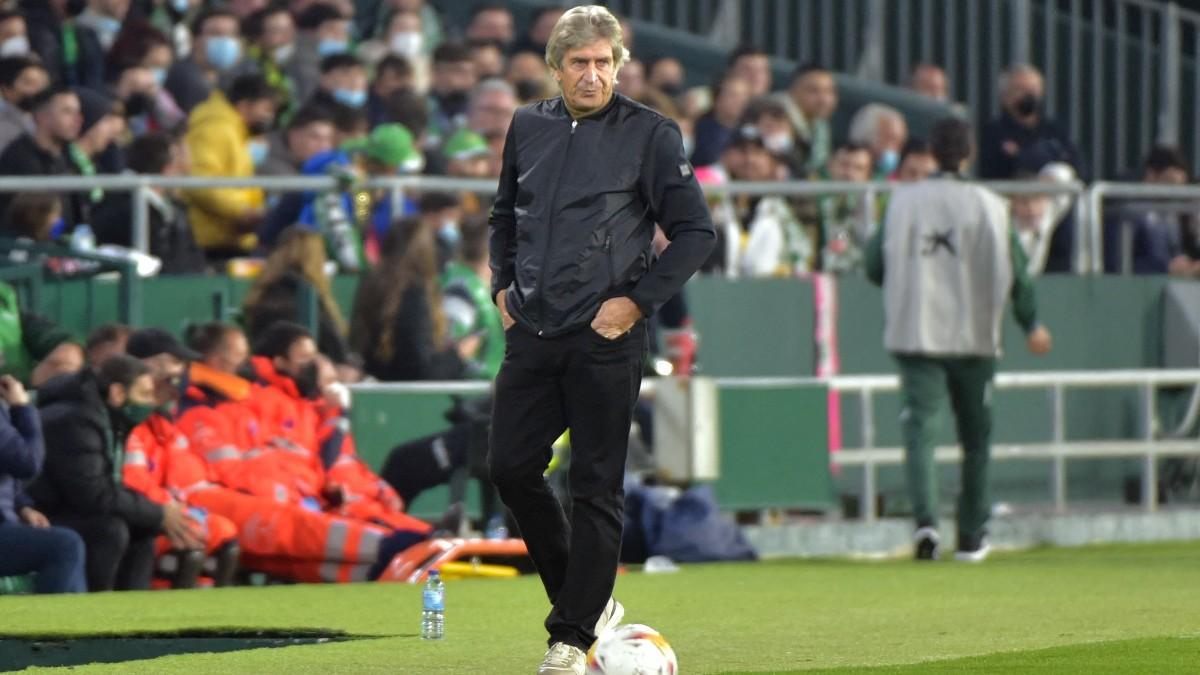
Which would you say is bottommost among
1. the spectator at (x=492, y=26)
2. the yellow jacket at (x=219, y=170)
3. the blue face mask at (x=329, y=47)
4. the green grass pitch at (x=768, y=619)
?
the green grass pitch at (x=768, y=619)

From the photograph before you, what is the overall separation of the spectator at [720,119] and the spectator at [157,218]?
14.7 ft

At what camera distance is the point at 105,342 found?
14.0 m

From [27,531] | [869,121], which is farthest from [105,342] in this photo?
[869,121]

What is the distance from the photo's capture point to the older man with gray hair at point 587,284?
8312 millimetres

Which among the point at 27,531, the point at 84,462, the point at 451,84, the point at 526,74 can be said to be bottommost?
the point at 27,531

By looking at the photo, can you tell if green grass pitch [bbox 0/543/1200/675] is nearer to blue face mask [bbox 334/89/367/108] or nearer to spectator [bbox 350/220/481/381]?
spectator [bbox 350/220/481/381]

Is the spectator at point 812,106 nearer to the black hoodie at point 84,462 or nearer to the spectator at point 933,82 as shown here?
the spectator at point 933,82

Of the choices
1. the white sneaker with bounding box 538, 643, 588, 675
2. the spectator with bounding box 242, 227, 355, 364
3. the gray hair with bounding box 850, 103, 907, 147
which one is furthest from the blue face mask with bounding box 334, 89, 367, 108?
the white sneaker with bounding box 538, 643, 588, 675

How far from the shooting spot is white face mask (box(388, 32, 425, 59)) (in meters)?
20.0

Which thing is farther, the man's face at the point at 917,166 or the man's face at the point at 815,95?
the man's face at the point at 815,95

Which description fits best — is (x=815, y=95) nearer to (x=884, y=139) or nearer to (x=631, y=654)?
(x=884, y=139)

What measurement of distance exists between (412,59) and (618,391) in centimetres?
1171

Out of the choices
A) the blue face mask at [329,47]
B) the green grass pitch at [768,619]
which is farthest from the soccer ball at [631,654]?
the blue face mask at [329,47]

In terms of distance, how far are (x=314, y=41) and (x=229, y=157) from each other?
2406 millimetres
